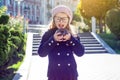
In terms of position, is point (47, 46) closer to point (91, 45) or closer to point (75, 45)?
point (75, 45)

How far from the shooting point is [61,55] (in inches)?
175

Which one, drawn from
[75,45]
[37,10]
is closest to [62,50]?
[75,45]

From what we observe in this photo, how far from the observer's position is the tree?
2528 cm

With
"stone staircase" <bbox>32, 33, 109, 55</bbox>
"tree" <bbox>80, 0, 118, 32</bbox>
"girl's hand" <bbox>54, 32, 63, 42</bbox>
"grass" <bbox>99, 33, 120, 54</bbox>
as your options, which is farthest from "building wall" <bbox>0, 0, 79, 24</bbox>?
"girl's hand" <bbox>54, 32, 63, 42</bbox>

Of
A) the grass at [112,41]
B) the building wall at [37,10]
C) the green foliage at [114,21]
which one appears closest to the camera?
the grass at [112,41]

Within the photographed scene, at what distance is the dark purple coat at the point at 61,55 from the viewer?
4461mm

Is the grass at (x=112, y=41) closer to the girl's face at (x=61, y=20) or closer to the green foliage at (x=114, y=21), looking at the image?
the green foliage at (x=114, y=21)

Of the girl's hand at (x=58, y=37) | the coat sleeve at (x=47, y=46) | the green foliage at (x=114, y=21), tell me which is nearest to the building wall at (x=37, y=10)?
the green foliage at (x=114, y=21)

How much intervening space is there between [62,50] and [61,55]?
0.20 ft

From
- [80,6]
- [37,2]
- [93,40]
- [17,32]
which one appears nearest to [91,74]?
[17,32]

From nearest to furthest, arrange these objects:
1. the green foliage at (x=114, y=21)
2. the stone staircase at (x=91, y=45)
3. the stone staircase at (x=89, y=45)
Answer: the stone staircase at (x=89, y=45), the stone staircase at (x=91, y=45), the green foliage at (x=114, y=21)

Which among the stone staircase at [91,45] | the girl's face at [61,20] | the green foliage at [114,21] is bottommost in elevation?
the stone staircase at [91,45]

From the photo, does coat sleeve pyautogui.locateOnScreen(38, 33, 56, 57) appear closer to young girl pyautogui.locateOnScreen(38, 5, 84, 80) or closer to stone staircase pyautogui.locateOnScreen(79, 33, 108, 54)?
young girl pyautogui.locateOnScreen(38, 5, 84, 80)

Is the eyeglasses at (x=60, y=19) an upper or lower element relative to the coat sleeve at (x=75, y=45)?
upper
